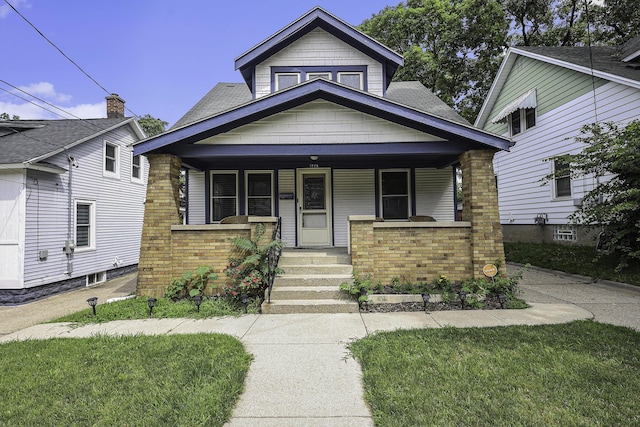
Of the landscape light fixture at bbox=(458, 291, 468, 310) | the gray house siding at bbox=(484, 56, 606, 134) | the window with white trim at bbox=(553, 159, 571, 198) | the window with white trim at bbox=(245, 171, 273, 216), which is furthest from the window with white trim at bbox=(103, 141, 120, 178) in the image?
the gray house siding at bbox=(484, 56, 606, 134)

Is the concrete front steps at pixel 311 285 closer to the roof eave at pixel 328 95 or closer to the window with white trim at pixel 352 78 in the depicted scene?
the roof eave at pixel 328 95

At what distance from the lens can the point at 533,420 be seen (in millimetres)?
2289

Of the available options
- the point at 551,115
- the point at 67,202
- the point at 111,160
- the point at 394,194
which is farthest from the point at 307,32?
the point at 551,115

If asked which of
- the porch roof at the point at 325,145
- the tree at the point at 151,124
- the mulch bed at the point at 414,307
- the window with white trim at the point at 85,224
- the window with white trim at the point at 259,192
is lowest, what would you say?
the mulch bed at the point at 414,307

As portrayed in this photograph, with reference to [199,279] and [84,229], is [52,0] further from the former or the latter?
[199,279]

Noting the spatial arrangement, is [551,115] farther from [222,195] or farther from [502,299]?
[222,195]

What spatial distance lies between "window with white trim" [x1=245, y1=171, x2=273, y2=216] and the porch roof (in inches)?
93.3

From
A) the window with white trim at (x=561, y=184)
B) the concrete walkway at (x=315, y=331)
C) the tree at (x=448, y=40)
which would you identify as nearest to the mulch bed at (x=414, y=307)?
the concrete walkway at (x=315, y=331)

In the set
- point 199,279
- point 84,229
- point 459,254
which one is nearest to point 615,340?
point 459,254

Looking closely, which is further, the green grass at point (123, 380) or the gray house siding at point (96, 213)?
the gray house siding at point (96, 213)

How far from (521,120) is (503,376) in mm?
12161

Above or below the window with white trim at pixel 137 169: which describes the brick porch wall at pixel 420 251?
below

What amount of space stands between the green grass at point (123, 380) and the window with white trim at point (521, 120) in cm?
1307

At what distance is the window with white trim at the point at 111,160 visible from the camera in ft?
34.0
